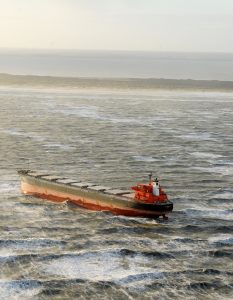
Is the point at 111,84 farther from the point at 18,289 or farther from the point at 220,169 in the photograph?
the point at 18,289

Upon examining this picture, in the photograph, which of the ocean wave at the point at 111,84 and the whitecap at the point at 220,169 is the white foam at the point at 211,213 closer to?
the whitecap at the point at 220,169

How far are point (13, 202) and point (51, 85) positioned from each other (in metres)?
128

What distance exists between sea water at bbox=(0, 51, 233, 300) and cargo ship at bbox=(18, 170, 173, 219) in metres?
0.76

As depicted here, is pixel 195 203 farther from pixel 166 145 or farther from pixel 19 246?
pixel 166 145

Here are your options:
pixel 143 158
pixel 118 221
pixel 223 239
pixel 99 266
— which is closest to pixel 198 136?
pixel 143 158

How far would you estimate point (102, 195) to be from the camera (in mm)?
38938

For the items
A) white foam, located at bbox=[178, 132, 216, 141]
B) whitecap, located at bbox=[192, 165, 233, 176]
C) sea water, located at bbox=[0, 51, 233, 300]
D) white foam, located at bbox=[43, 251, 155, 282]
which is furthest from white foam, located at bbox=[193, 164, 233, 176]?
white foam, located at bbox=[43, 251, 155, 282]

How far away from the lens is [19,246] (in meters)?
30.9

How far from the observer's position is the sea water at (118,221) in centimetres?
2673

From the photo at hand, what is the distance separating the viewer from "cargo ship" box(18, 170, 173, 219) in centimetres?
3697

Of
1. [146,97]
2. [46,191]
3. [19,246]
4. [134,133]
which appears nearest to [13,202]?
[46,191]

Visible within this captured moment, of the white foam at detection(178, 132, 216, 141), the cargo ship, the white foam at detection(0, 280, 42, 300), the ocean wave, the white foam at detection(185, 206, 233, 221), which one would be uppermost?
the ocean wave

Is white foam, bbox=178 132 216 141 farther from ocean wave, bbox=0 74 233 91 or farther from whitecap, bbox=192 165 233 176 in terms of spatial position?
ocean wave, bbox=0 74 233 91

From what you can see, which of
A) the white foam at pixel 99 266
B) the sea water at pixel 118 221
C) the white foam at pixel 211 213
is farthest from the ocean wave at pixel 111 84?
the white foam at pixel 99 266
